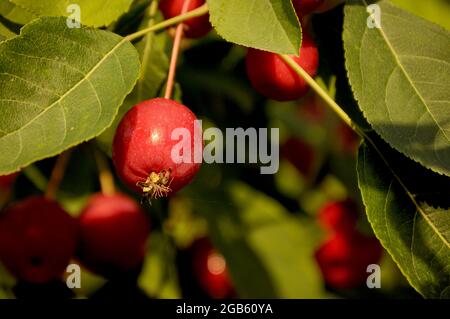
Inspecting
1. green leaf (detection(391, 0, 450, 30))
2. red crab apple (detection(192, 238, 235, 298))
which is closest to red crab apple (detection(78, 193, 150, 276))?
red crab apple (detection(192, 238, 235, 298))

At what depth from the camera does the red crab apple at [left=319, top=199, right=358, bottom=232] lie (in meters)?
2.27

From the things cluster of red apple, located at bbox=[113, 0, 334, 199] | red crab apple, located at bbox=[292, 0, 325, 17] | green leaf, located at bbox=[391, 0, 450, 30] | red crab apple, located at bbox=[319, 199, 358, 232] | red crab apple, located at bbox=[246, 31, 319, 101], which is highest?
green leaf, located at bbox=[391, 0, 450, 30]

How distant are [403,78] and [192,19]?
40 cm

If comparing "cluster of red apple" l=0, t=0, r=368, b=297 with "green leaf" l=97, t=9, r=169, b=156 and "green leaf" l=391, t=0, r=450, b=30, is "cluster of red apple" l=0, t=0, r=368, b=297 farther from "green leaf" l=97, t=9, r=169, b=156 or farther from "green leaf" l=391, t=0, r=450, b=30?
"green leaf" l=391, t=0, r=450, b=30

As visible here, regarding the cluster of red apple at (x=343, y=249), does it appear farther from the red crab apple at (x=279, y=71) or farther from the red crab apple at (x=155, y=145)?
the red crab apple at (x=155, y=145)

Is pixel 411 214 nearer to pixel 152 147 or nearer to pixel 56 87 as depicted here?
pixel 152 147

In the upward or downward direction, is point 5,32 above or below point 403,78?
above

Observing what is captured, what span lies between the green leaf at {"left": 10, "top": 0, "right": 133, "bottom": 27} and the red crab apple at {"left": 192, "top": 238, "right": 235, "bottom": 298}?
0.97m

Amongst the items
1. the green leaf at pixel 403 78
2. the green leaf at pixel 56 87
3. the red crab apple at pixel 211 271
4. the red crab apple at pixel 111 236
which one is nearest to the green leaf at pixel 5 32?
the green leaf at pixel 56 87

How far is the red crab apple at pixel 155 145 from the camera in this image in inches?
43.0

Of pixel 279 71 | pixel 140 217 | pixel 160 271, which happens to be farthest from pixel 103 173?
pixel 279 71

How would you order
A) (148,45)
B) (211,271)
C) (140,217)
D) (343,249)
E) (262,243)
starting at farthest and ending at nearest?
(262,243), (343,249), (211,271), (140,217), (148,45)

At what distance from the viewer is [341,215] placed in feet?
7.45

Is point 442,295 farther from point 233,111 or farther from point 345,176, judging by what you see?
point 233,111
